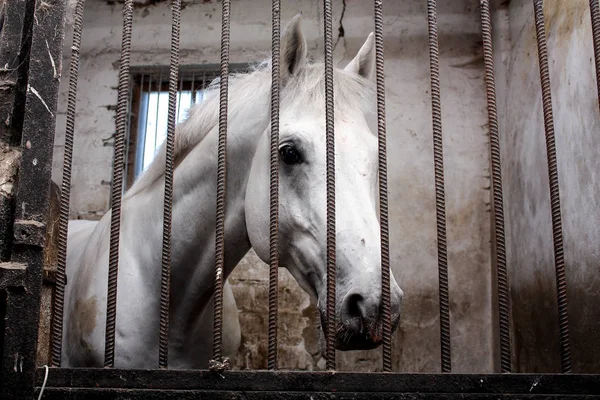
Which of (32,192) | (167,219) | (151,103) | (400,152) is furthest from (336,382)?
(151,103)

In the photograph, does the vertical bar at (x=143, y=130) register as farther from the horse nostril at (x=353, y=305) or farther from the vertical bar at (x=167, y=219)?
the horse nostril at (x=353, y=305)

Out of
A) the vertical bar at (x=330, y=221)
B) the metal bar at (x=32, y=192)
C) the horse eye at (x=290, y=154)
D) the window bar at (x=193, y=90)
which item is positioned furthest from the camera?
the window bar at (x=193, y=90)

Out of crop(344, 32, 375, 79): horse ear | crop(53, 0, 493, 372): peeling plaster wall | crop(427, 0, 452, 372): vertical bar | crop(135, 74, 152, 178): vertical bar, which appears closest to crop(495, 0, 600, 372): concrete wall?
crop(53, 0, 493, 372): peeling plaster wall

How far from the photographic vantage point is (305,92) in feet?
5.97

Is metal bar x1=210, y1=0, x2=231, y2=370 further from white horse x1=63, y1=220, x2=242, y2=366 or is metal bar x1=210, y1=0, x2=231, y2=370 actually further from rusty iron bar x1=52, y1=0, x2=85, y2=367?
white horse x1=63, y1=220, x2=242, y2=366

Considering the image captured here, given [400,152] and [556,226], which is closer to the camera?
[556,226]

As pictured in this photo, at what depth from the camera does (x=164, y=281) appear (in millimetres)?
1451

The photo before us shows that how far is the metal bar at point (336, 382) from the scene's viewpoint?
1.23m

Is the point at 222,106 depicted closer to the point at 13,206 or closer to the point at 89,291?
the point at 13,206

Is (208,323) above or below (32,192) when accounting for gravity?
below

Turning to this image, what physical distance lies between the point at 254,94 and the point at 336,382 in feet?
3.82

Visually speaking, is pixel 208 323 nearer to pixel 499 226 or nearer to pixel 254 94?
pixel 254 94

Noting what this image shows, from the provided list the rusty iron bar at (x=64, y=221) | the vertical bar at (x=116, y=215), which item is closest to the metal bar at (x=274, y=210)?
the vertical bar at (x=116, y=215)

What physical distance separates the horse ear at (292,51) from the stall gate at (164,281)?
0.78 ft
